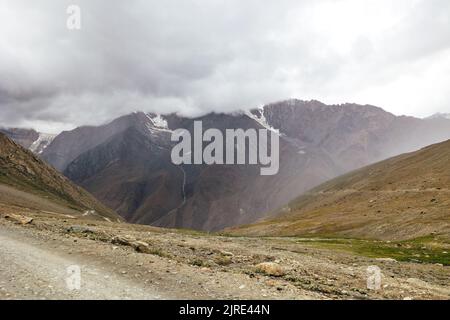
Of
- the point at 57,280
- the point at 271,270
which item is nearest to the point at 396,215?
the point at 271,270

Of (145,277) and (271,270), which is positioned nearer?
(145,277)

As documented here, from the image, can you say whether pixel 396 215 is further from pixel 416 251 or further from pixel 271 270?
pixel 271 270

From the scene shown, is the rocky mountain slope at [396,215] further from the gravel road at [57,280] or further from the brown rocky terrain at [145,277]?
the gravel road at [57,280]

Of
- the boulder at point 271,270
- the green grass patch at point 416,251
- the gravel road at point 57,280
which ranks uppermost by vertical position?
the gravel road at point 57,280

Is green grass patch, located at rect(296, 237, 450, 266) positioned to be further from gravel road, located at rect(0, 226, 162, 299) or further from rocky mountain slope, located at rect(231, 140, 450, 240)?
gravel road, located at rect(0, 226, 162, 299)

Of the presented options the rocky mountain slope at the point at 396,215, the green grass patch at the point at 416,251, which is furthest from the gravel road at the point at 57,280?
the rocky mountain slope at the point at 396,215

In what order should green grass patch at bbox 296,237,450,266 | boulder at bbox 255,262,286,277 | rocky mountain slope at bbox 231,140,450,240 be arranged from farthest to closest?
rocky mountain slope at bbox 231,140,450,240
green grass patch at bbox 296,237,450,266
boulder at bbox 255,262,286,277

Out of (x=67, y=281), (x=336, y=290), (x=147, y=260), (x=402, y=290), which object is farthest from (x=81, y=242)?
(x=402, y=290)

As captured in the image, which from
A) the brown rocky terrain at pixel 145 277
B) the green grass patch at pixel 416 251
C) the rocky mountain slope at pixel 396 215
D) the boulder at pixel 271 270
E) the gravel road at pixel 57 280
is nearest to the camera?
the gravel road at pixel 57 280

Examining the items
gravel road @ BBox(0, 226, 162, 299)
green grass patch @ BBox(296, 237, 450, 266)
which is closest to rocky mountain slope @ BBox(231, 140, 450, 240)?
green grass patch @ BBox(296, 237, 450, 266)

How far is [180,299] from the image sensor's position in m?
18.5

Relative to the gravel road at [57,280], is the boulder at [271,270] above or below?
below

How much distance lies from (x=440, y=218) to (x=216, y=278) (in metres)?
108
